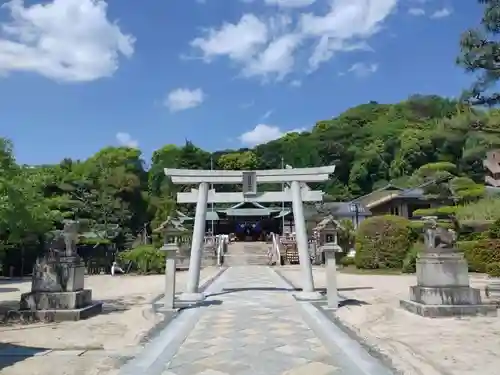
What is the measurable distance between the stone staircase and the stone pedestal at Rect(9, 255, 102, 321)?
22789 mm

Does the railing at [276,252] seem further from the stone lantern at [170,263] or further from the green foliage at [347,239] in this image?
the stone lantern at [170,263]

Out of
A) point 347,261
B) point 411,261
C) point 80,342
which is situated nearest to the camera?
point 80,342

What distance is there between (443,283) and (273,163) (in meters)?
64.5

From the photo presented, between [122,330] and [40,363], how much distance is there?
9.46 ft

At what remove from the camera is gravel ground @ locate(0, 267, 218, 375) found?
252 inches

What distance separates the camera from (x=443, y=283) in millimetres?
10602

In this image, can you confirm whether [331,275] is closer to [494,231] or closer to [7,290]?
[7,290]

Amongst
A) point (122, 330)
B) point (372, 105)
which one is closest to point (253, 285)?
point (122, 330)

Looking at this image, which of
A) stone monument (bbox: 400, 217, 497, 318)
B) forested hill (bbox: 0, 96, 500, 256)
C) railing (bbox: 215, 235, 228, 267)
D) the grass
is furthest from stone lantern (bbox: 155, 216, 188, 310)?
railing (bbox: 215, 235, 228, 267)

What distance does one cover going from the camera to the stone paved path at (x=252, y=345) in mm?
6258

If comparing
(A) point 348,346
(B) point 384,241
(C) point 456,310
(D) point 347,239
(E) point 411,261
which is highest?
(D) point 347,239

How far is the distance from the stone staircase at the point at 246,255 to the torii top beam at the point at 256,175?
1933 cm

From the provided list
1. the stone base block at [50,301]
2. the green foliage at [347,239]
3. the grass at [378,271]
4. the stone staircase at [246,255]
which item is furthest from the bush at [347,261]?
the stone base block at [50,301]

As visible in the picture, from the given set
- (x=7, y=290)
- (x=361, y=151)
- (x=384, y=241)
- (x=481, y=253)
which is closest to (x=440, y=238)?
(x=481, y=253)
